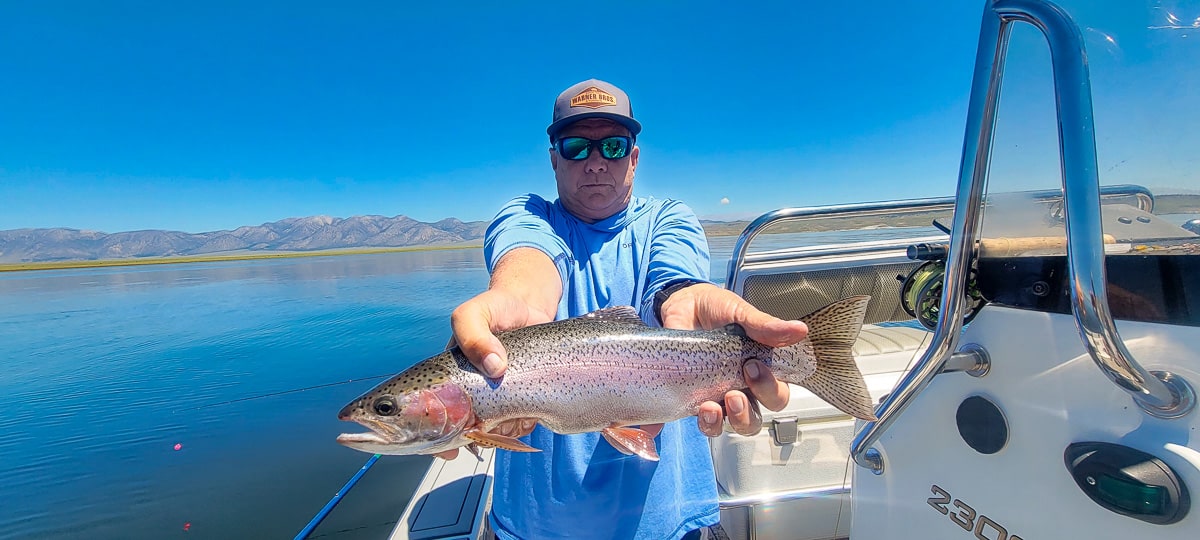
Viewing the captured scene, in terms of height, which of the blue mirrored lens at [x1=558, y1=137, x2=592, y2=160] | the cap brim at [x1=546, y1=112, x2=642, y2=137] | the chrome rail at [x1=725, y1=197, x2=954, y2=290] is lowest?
the chrome rail at [x1=725, y1=197, x2=954, y2=290]

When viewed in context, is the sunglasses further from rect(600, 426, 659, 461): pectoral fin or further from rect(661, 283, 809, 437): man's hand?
rect(600, 426, 659, 461): pectoral fin

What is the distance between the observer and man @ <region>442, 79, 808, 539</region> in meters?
2.53

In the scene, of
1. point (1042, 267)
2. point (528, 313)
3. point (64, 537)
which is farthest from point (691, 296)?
point (64, 537)

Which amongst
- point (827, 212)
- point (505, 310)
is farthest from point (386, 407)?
point (827, 212)

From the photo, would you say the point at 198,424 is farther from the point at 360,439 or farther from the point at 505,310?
the point at 505,310

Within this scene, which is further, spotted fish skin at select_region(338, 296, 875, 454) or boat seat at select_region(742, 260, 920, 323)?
boat seat at select_region(742, 260, 920, 323)

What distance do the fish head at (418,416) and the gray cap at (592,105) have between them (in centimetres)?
169

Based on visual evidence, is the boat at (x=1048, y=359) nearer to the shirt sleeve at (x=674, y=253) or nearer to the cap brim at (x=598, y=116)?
the shirt sleeve at (x=674, y=253)

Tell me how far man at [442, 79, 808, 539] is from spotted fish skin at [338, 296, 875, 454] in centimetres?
10

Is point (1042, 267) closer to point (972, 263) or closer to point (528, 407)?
point (972, 263)

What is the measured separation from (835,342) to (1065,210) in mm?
1362

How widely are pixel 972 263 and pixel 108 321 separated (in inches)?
1313

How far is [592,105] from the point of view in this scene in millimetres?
2912

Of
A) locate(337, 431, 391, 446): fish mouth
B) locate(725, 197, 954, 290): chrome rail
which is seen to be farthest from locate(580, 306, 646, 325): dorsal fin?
locate(725, 197, 954, 290): chrome rail
